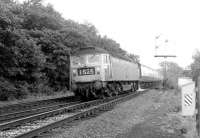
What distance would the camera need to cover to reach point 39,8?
90.0 ft

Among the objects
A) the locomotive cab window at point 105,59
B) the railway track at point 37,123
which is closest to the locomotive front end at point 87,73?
the locomotive cab window at point 105,59

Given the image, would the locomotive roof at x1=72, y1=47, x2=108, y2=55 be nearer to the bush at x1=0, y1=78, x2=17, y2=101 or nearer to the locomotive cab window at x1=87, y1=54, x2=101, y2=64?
the locomotive cab window at x1=87, y1=54, x2=101, y2=64

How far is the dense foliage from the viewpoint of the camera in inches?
688

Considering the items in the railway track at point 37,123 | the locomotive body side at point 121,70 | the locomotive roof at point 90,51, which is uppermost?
the locomotive roof at point 90,51

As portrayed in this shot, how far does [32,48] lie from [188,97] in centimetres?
1406

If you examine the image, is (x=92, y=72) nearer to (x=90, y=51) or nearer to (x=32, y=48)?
(x=90, y=51)

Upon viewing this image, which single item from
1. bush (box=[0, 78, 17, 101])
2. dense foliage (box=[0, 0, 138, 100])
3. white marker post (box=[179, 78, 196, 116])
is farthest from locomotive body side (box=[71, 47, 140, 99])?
white marker post (box=[179, 78, 196, 116])

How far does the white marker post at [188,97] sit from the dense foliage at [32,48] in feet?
36.2

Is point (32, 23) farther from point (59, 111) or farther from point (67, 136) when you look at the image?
point (67, 136)

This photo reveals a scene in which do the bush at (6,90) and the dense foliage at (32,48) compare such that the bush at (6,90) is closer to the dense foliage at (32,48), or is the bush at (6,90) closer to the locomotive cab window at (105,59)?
the dense foliage at (32,48)

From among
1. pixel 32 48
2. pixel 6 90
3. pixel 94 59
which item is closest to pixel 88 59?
pixel 94 59

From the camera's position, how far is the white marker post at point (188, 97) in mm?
7805

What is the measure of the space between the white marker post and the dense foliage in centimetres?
1105

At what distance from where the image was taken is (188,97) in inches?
311
